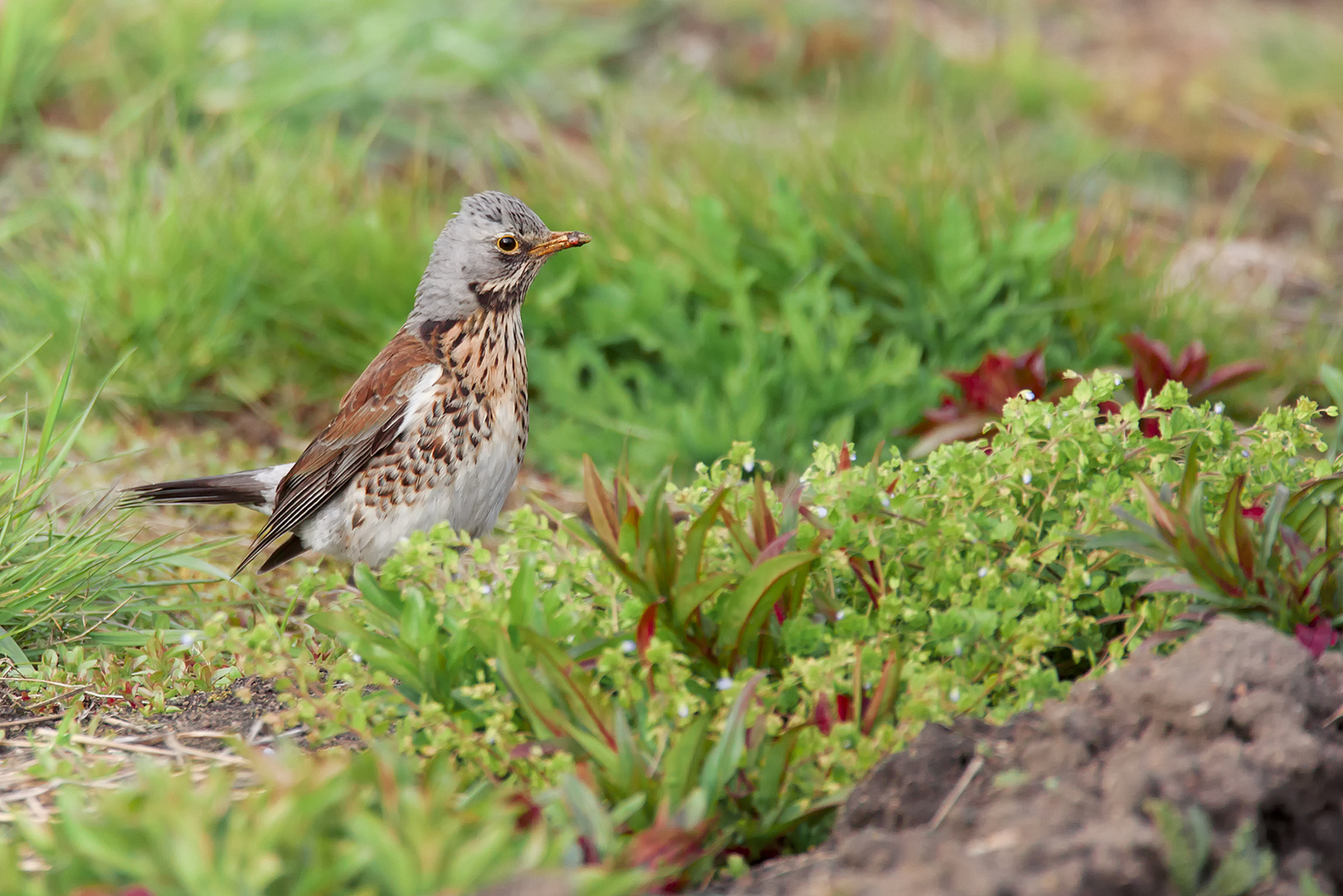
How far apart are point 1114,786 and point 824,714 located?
595 millimetres

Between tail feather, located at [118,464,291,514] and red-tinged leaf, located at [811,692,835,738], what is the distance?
9.03ft

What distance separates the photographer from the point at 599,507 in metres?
2.95

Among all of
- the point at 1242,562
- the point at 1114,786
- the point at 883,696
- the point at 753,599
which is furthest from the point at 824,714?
the point at 1242,562

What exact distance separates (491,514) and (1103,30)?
10.4 m

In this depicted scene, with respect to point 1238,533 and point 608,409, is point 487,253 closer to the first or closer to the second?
point 608,409

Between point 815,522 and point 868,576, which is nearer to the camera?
point 815,522

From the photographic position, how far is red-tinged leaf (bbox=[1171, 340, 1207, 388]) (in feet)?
15.6

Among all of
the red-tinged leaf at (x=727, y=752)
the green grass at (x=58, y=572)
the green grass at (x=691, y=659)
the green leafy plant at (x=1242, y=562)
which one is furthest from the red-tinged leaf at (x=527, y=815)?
the green grass at (x=58, y=572)

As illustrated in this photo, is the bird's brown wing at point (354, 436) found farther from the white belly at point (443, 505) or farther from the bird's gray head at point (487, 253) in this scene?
the bird's gray head at point (487, 253)

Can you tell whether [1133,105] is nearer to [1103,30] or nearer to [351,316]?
[1103,30]

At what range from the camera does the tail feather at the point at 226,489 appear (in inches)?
179

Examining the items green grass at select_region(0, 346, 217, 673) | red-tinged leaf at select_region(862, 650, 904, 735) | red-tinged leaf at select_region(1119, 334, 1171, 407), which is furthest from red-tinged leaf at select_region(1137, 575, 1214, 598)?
green grass at select_region(0, 346, 217, 673)

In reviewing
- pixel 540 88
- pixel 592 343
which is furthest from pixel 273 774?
pixel 540 88

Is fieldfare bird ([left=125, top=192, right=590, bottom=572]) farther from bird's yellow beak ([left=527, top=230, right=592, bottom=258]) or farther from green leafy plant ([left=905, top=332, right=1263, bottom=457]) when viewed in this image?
green leafy plant ([left=905, top=332, right=1263, bottom=457])
